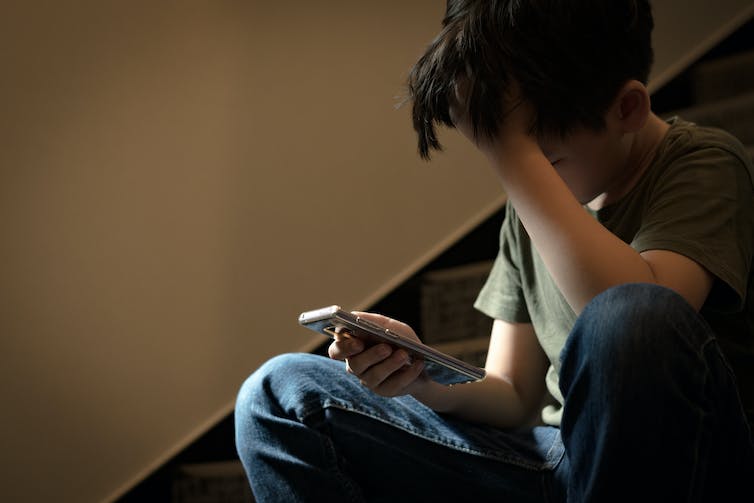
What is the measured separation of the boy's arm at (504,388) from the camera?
0.96 m

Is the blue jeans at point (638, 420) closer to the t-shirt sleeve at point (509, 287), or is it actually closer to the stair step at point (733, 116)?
the t-shirt sleeve at point (509, 287)

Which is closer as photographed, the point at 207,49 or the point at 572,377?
the point at 572,377

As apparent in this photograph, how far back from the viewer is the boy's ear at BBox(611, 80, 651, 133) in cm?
88

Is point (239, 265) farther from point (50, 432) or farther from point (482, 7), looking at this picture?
point (482, 7)

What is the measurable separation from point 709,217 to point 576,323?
24cm

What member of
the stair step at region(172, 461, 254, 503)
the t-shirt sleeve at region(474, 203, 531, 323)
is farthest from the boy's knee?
the stair step at region(172, 461, 254, 503)

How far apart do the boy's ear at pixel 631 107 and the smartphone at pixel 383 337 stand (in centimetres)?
31

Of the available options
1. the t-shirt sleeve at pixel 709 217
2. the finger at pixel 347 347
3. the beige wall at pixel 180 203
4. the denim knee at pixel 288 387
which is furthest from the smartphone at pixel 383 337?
the beige wall at pixel 180 203

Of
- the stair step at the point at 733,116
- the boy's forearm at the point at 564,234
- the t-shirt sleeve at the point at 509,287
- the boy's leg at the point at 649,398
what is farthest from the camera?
the stair step at the point at 733,116

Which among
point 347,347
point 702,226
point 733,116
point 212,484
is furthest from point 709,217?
point 212,484

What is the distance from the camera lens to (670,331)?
0.65 meters

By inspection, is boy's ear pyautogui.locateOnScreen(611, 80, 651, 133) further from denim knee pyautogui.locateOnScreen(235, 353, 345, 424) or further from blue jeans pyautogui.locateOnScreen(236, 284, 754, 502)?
denim knee pyautogui.locateOnScreen(235, 353, 345, 424)

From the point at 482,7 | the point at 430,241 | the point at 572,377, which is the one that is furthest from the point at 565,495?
the point at 430,241

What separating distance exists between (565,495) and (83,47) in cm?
121
